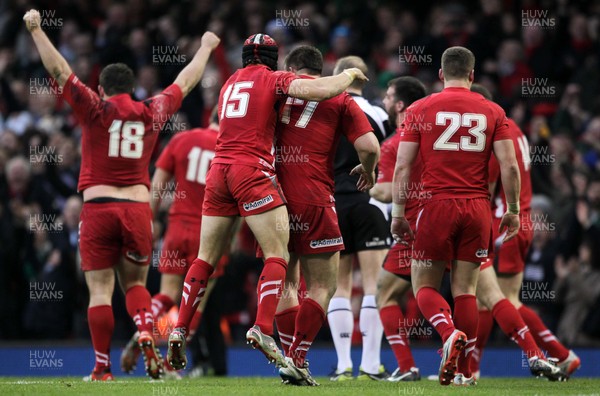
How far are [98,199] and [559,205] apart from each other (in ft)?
23.3

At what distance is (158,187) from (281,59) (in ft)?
21.8

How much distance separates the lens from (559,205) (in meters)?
15.1

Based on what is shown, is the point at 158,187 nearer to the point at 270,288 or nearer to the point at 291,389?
the point at 270,288

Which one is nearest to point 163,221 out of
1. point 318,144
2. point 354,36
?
point 354,36

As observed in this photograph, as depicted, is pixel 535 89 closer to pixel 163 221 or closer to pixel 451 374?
pixel 163 221

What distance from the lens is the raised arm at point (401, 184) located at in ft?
30.6

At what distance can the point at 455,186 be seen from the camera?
921 centimetres

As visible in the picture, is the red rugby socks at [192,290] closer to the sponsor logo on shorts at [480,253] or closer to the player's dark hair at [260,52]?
the player's dark hair at [260,52]

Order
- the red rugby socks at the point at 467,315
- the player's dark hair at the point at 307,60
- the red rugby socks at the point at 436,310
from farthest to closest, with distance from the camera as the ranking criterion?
1. the player's dark hair at the point at 307,60
2. the red rugby socks at the point at 467,315
3. the red rugby socks at the point at 436,310

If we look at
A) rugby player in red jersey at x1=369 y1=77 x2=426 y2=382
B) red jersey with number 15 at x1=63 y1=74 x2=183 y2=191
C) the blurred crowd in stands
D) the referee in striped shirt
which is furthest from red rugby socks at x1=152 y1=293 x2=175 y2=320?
rugby player in red jersey at x1=369 y1=77 x2=426 y2=382

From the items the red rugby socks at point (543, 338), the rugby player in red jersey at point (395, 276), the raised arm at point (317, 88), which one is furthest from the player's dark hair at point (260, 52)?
the red rugby socks at point (543, 338)

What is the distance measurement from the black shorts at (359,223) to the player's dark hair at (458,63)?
79.3 inches

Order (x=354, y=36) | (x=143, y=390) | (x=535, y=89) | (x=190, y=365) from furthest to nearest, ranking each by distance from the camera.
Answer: (x=354, y=36), (x=535, y=89), (x=190, y=365), (x=143, y=390)

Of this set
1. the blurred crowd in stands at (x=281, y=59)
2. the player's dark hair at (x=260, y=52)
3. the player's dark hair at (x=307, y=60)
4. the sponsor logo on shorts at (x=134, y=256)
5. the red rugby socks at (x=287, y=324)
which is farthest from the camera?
the blurred crowd in stands at (x=281, y=59)
